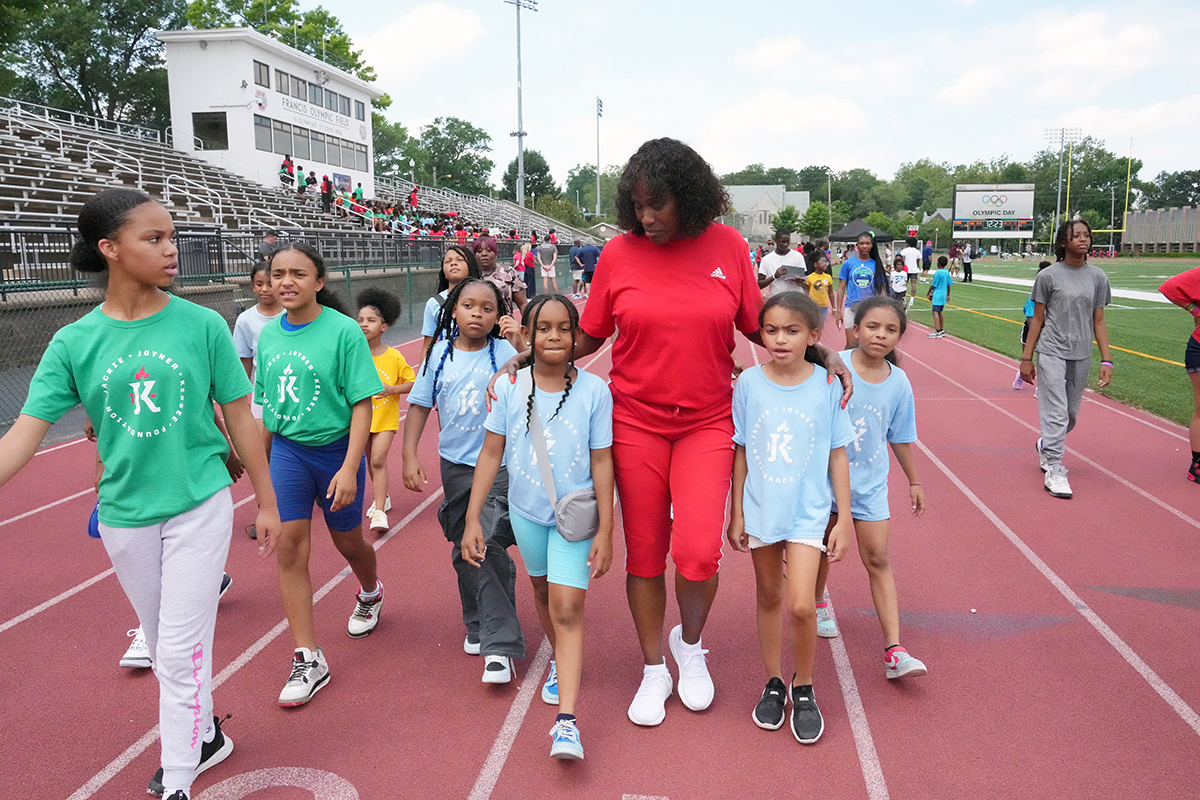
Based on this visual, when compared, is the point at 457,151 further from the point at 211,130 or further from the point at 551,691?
the point at 551,691

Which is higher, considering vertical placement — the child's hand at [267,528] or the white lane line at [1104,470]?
the child's hand at [267,528]

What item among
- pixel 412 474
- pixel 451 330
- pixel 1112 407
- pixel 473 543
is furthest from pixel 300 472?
pixel 1112 407

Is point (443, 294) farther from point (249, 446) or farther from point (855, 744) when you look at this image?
point (855, 744)

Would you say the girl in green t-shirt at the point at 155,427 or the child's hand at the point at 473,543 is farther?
the child's hand at the point at 473,543

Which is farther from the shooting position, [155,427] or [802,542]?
[802,542]

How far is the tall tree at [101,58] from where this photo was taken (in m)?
48.1

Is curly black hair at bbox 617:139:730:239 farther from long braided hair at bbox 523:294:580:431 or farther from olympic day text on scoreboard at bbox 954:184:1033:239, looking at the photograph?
olympic day text on scoreboard at bbox 954:184:1033:239

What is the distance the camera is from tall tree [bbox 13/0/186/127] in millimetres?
48125

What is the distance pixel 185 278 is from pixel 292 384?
446 inches

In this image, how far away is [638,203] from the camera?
3129 millimetres

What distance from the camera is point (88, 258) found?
2633 millimetres

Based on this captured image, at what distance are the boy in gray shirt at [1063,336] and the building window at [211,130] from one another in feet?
108

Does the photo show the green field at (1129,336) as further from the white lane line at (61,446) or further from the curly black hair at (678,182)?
the white lane line at (61,446)

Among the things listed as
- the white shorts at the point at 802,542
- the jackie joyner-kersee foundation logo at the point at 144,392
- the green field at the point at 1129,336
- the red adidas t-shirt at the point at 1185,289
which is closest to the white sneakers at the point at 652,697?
the white shorts at the point at 802,542
